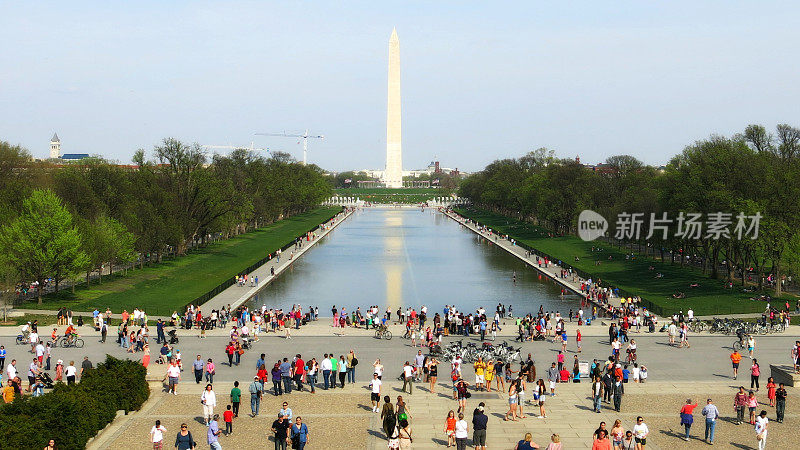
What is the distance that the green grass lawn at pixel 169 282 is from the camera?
49688mm

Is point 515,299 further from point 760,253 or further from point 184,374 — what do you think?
Answer: point 184,374

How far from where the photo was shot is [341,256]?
87.4 m

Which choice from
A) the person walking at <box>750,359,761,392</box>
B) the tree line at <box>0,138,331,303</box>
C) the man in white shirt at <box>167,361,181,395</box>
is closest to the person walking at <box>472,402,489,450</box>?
the man in white shirt at <box>167,361,181,395</box>

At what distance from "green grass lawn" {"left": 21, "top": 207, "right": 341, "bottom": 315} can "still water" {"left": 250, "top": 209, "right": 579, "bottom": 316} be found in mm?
5229

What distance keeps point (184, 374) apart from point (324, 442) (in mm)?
10802

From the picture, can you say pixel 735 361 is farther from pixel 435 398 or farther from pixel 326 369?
→ pixel 326 369

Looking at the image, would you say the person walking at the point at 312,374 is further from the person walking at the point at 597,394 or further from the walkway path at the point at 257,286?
the walkway path at the point at 257,286

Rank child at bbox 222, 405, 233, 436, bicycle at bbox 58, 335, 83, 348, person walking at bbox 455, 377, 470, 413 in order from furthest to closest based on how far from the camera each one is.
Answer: bicycle at bbox 58, 335, 83, 348 → person walking at bbox 455, 377, 470, 413 → child at bbox 222, 405, 233, 436

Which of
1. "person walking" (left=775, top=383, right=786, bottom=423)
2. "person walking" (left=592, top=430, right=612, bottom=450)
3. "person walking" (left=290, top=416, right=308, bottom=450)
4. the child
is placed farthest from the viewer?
"person walking" (left=775, top=383, right=786, bottom=423)

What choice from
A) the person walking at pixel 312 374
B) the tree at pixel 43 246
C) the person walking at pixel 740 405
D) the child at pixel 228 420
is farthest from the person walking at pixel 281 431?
the tree at pixel 43 246

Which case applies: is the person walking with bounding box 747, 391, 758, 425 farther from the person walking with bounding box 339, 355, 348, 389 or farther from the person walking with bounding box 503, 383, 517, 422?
the person walking with bounding box 339, 355, 348, 389

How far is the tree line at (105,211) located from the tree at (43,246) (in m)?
0.06

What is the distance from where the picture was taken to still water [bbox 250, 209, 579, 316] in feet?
184

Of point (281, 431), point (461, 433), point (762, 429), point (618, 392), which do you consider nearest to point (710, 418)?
point (762, 429)
